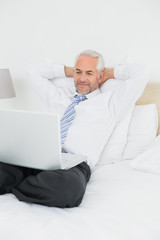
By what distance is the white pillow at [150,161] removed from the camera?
174cm

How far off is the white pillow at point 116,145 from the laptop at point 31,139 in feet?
1.79

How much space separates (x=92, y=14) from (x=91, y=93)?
846mm

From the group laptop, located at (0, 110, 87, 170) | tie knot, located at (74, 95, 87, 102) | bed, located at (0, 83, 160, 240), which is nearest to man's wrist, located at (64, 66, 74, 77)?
tie knot, located at (74, 95, 87, 102)

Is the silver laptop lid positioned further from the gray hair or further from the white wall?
the white wall

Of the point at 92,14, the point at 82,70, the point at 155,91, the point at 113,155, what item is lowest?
the point at 113,155

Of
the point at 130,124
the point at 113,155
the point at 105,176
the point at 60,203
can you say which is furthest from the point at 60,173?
the point at 130,124

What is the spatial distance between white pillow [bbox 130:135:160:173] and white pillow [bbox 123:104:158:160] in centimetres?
23

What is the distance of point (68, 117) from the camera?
2.06m

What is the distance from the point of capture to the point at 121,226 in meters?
1.18

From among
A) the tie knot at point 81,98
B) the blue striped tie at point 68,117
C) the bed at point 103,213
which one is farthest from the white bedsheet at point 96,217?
the tie knot at point 81,98

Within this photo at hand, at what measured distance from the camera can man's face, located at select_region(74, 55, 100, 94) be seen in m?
2.15

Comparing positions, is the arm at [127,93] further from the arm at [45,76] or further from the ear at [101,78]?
the arm at [45,76]

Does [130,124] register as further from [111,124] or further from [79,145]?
[79,145]

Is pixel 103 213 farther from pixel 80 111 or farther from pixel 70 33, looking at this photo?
pixel 70 33
